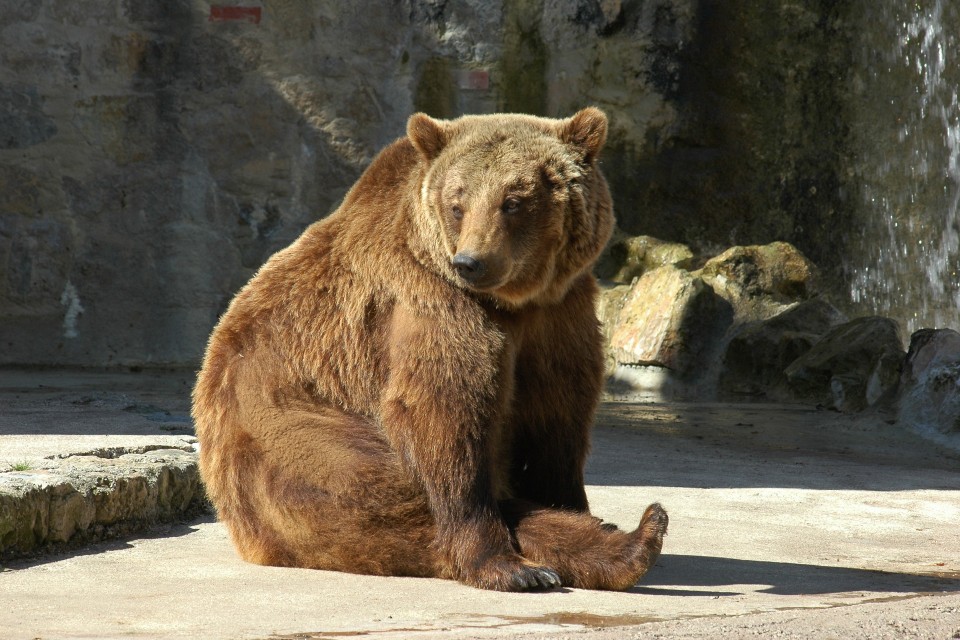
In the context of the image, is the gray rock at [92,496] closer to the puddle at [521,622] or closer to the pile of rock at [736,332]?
the puddle at [521,622]

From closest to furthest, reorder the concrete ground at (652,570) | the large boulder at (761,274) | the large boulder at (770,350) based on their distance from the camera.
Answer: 1. the concrete ground at (652,570)
2. the large boulder at (770,350)
3. the large boulder at (761,274)

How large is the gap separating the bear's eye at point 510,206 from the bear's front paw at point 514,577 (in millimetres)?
1035

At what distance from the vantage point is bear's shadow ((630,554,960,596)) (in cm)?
365

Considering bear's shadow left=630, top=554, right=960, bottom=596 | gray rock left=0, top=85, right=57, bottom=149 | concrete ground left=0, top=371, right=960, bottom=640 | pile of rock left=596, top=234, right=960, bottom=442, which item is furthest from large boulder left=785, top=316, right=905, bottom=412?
gray rock left=0, top=85, right=57, bottom=149

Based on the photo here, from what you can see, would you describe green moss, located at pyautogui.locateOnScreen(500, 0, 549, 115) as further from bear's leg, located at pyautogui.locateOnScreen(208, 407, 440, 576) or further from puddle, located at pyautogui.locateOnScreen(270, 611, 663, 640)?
puddle, located at pyautogui.locateOnScreen(270, 611, 663, 640)

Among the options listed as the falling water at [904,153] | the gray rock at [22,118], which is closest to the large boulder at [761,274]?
the falling water at [904,153]

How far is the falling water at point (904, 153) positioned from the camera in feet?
37.2

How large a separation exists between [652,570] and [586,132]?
139 centimetres

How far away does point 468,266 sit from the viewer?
11.9 feet

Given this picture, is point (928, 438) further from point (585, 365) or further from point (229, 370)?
point (229, 370)

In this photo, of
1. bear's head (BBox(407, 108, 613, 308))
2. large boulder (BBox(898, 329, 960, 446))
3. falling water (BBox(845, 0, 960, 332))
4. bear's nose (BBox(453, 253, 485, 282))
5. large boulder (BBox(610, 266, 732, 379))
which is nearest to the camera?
bear's nose (BBox(453, 253, 485, 282))

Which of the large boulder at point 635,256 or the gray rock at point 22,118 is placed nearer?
the gray rock at point 22,118

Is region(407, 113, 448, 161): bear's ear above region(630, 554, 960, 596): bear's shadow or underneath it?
above

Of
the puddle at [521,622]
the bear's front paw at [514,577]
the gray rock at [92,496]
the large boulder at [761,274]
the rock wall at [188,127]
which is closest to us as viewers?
the puddle at [521,622]
